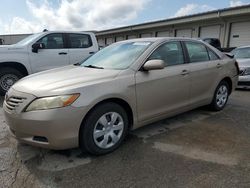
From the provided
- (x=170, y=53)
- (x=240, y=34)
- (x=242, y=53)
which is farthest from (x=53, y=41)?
(x=240, y=34)

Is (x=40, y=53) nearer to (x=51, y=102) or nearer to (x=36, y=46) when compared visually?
(x=36, y=46)

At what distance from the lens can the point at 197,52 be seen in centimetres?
414

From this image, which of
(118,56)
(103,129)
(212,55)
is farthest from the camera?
(212,55)

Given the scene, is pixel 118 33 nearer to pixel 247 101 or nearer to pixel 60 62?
pixel 60 62

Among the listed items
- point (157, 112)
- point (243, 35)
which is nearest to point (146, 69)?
point (157, 112)

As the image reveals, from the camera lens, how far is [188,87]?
3775 millimetres

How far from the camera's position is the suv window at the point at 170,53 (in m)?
3.42

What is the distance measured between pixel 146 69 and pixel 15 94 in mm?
1750

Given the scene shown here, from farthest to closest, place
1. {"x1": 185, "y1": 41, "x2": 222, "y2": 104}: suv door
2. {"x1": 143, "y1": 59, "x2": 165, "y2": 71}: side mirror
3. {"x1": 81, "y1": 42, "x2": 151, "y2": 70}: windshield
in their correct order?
{"x1": 185, "y1": 41, "x2": 222, "y2": 104}: suv door, {"x1": 81, "y1": 42, "x2": 151, "y2": 70}: windshield, {"x1": 143, "y1": 59, "x2": 165, "y2": 71}: side mirror

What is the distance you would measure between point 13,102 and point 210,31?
16602 mm

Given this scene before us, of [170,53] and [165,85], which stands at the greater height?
[170,53]

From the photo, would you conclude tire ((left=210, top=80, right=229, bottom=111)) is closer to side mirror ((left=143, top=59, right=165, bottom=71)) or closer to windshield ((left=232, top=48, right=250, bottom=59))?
side mirror ((left=143, top=59, right=165, bottom=71))

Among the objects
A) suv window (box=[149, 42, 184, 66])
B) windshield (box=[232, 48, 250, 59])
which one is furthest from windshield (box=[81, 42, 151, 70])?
windshield (box=[232, 48, 250, 59])

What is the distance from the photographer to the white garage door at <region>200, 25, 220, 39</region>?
1589cm
